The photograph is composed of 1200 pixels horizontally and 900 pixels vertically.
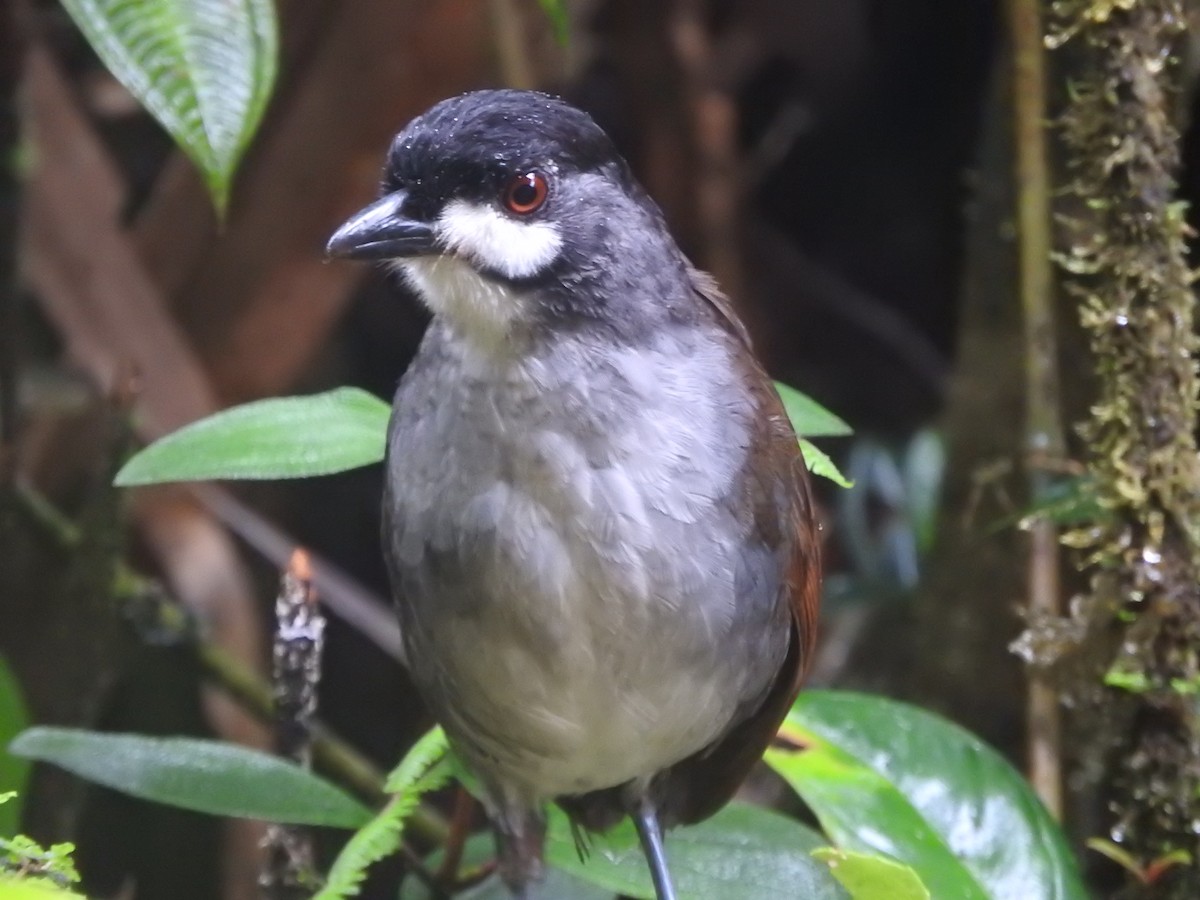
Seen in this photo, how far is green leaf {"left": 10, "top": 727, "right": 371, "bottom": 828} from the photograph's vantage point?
1277mm

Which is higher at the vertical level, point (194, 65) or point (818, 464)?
point (194, 65)

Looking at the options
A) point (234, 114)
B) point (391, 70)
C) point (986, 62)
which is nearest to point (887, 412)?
point (986, 62)

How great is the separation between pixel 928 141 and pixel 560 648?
267 cm

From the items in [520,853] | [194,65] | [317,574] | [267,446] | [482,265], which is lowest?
[317,574]

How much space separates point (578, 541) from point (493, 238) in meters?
0.26

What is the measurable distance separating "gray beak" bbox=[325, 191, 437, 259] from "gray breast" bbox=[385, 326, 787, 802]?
11 cm

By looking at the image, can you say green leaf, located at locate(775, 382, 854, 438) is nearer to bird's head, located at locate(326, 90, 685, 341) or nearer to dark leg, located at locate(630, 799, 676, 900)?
bird's head, located at locate(326, 90, 685, 341)

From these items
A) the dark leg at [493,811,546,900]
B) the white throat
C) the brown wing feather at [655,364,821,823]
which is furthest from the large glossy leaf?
the white throat

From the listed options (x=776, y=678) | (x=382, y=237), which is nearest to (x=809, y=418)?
(x=776, y=678)

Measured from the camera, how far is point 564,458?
3.97ft

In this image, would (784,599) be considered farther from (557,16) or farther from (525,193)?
(557,16)

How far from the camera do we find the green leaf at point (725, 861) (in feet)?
4.28

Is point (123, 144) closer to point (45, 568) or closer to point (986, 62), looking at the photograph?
point (45, 568)

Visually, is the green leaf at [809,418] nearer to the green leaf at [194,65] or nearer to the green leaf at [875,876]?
the green leaf at [875,876]
